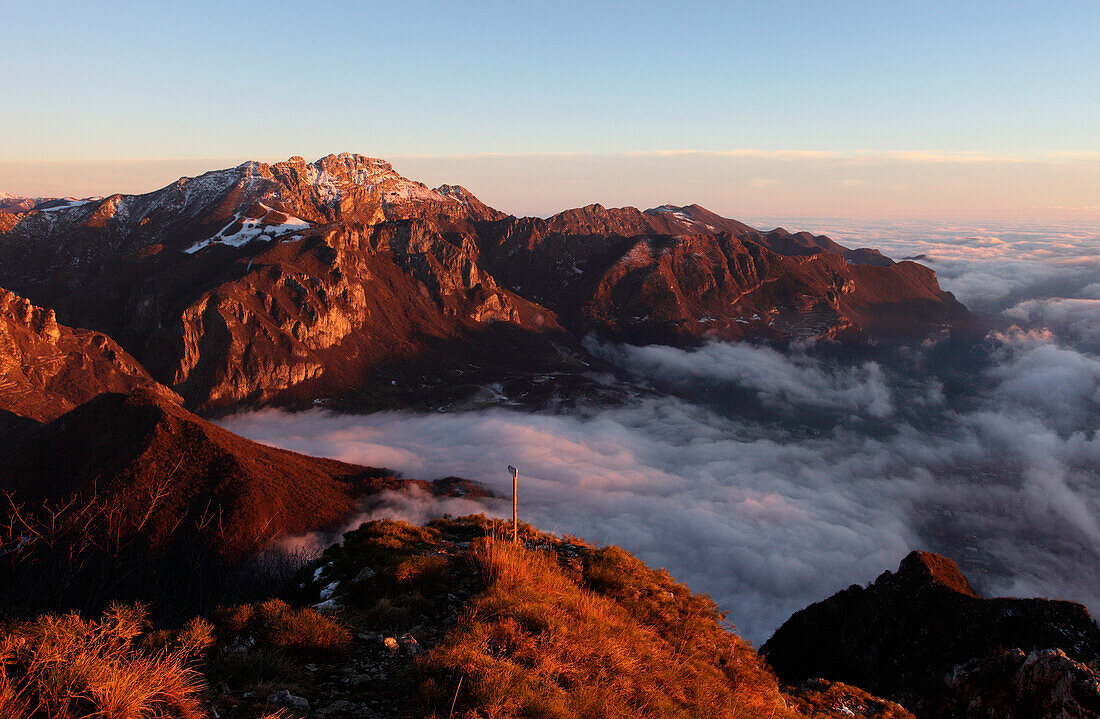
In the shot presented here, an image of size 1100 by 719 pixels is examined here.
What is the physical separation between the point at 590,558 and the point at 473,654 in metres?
8.03

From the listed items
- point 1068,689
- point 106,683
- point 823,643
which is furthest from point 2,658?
point 823,643

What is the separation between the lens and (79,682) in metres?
5.82

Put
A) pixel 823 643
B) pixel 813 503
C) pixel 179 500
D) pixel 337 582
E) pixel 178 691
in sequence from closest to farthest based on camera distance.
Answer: pixel 178 691, pixel 337 582, pixel 823 643, pixel 179 500, pixel 813 503

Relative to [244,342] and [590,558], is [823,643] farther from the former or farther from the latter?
[244,342]


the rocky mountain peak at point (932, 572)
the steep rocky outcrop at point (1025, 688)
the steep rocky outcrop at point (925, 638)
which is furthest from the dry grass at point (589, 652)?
the rocky mountain peak at point (932, 572)

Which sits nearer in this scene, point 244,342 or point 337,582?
point 337,582

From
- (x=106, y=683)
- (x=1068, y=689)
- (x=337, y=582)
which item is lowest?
(x=1068, y=689)

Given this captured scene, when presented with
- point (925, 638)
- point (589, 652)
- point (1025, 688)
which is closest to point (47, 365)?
point (589, 652)

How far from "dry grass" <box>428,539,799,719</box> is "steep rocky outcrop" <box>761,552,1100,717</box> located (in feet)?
26.2

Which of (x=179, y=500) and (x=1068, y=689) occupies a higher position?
(x=1068, y=689)

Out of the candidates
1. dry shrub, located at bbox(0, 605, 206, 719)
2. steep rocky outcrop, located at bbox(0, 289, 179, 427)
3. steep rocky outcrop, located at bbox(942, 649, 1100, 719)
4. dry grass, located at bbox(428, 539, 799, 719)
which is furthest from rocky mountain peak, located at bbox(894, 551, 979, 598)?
steep rocky outcrop, located at bbox(0, 289, 179, 427)

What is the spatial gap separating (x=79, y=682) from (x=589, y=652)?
7.19 meters

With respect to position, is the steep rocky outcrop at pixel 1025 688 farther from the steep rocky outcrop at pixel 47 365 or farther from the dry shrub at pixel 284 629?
the steep rocky outcrop at pixel 47 365

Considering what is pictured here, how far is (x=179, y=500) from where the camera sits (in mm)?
87938
